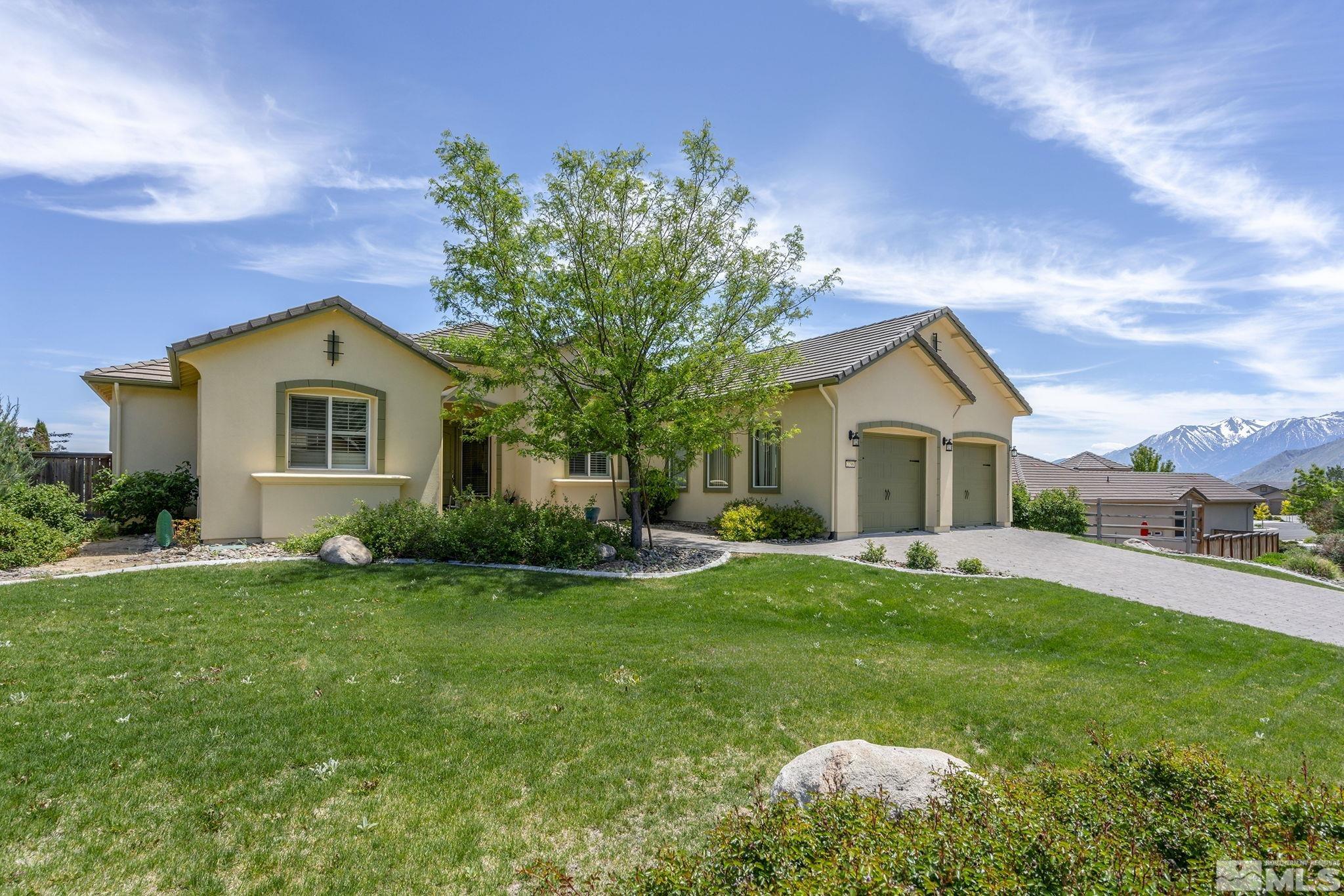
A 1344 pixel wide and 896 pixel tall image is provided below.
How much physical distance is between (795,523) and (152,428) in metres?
15.4

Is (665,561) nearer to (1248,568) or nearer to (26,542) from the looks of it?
(26,542)

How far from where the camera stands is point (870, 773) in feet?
11.0

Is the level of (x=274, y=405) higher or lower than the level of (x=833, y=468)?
higher

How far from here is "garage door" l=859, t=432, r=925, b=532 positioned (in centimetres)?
1700

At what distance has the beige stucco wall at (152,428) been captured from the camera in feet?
47.5

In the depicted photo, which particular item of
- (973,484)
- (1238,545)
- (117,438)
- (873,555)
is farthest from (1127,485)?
(117,438)

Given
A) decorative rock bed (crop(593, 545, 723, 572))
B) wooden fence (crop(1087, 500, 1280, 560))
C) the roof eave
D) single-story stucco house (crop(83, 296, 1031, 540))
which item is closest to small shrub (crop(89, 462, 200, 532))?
single-story stucco house (crop(83, 296, 1031, 540))

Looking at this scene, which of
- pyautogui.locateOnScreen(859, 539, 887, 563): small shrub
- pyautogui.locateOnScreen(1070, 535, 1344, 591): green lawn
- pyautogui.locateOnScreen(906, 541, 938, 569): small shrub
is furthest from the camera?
pyautogui.locateOnScreen(1070, 535, 1344, 591): green lawn

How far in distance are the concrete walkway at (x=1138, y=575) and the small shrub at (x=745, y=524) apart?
1.51 ft

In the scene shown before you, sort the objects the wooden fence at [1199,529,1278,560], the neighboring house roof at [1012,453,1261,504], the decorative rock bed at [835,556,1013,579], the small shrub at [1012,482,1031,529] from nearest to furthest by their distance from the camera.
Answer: the decorative rock bed at [835,556,1013,579]
the wooden fence at [1199,529,1278,560]
the small shrub at [1012,482,1031,529]
the neighboring house roof at [1012,453,1261,504]

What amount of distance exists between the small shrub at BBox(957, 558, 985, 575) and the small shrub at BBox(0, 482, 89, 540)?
16.9m

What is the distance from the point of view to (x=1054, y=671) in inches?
277

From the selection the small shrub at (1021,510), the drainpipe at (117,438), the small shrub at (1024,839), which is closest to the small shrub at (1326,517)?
the small shrub at (1021,510)

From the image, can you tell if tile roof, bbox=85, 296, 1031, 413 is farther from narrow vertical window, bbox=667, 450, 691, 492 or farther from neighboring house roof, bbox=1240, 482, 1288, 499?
neighboring house roof, bbox=1240, 482, 1288, 499
